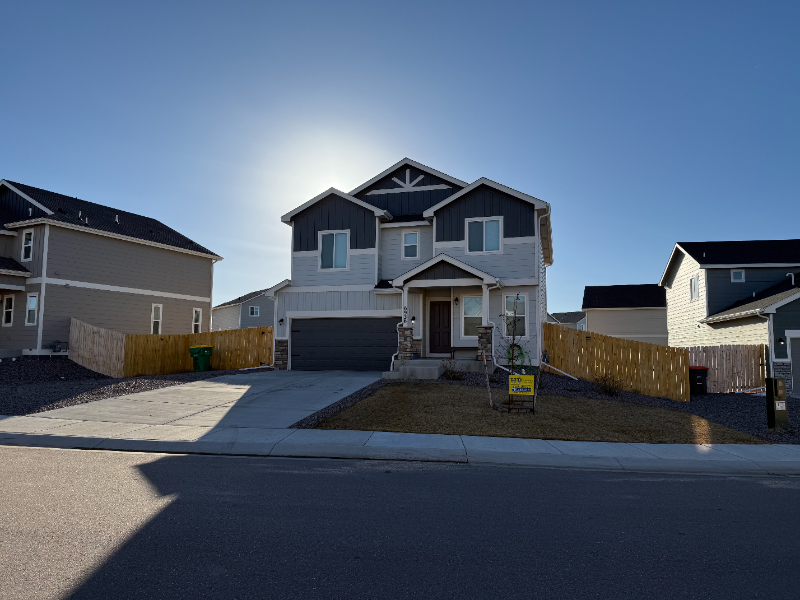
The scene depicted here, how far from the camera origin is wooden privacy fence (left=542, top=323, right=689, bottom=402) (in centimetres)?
1786

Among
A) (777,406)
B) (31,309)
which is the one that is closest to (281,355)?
(31,309)

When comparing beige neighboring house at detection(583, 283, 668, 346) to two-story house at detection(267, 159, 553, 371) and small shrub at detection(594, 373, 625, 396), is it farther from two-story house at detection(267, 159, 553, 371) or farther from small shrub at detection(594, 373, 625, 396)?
small shrub at detection(594, 373, 625, 396)

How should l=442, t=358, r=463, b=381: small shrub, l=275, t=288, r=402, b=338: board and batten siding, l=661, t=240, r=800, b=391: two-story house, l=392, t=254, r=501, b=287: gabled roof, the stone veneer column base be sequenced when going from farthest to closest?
the stone veneer column base, l=275, t=288, r=402, b=338: board and batten siding, l=661, t=240, r=800, b=391: two-story house, l=392, t=254, r=501, b=287: gabled roof, l=442, t=358, r=463, b=381: small shrub

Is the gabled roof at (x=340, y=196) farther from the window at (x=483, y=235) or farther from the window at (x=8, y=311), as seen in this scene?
the window at (x=8, y=311)

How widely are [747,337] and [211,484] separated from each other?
2373cm

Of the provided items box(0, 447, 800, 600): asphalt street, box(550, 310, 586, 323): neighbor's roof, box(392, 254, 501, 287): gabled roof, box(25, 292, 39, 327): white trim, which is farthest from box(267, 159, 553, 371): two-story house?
box(550, 310, 586, 323): neighbor's roof

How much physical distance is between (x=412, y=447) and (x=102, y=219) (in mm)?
24887

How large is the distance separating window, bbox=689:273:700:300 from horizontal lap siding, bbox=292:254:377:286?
17414mm

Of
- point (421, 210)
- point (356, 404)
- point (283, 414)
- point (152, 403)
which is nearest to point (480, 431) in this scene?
point (356, 404)

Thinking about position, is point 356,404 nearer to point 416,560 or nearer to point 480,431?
point 480,431

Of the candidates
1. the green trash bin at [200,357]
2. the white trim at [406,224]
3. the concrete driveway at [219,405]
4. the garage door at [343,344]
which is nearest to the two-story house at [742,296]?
the white trim at [406,224]

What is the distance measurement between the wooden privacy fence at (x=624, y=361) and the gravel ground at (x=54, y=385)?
40.5 feet

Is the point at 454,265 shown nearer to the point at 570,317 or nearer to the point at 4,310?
the point at 4,310

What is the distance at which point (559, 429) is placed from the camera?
11.0m
